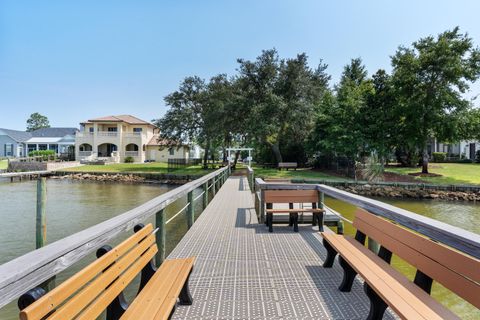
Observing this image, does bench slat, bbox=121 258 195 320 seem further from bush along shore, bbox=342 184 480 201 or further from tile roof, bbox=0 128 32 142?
tile roof, bbox=0 128 32 142

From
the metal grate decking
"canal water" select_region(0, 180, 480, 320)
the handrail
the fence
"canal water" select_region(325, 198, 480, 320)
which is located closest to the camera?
the handrail

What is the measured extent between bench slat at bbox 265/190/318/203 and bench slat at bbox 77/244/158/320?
10.5 feet

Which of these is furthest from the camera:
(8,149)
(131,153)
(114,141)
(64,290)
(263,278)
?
(8,149)

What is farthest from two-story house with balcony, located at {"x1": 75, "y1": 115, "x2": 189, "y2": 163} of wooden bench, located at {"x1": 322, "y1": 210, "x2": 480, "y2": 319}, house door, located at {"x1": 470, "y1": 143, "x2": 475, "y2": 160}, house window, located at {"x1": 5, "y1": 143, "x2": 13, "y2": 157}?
wooden bench, located at {"x1": 322, "y1": 210, "x2": 480, "y2": 319}

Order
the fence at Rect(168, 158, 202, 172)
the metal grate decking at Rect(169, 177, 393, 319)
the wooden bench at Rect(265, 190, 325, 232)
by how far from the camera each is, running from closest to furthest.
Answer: the metal grate decking at Rect(169, 177, 393, 319) < the wooden bench at Rect(265, 190, 325, 232) < the fence at Rect(168, 158, 202, 172)

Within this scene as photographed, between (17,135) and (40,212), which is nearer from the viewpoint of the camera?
(40,212)

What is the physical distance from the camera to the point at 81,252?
1.79 meters

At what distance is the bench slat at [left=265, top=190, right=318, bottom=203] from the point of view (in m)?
5.56

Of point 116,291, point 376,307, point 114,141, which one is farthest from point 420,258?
point 114,141

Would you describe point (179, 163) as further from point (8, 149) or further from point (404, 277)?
point (404, 277)

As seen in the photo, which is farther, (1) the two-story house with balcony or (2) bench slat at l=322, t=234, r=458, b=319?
(1) the two-story house with balcony

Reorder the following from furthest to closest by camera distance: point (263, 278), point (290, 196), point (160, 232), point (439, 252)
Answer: point (290, 196), point (160, 232), point (263, 278), point (439, 252)

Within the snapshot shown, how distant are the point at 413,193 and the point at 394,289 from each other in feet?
60.2

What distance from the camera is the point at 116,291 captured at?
1873mm
